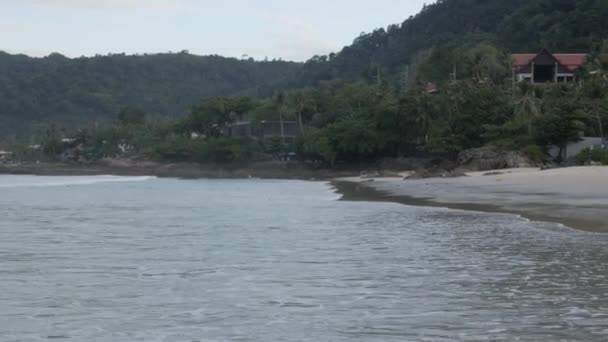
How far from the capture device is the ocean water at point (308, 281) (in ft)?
32.7

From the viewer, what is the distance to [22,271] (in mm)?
14664

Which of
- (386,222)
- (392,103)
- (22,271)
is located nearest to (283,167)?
(392,103)

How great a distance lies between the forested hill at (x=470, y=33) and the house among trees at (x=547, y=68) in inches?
230

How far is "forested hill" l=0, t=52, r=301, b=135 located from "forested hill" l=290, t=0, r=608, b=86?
1493cm

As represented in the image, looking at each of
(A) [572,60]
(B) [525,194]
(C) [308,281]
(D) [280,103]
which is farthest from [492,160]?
(D) [280,103]

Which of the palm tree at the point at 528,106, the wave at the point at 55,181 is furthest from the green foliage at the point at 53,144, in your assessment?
the palm tree at the point at 528,106

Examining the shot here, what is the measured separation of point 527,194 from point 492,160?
729 inches

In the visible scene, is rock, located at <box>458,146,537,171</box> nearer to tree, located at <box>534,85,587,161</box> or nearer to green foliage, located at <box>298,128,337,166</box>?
tree, located at <box>534,85,587,161</box>

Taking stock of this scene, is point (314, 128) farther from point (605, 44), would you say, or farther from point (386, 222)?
point (386, 222)

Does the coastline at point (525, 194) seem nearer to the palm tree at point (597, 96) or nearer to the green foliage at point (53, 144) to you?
the palm tree at point (597, 96)

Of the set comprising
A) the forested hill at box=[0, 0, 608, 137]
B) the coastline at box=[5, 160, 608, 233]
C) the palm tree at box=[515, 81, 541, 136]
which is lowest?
the coastline at box=[5, 160, 608, 233]

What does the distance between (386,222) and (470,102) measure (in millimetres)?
37967

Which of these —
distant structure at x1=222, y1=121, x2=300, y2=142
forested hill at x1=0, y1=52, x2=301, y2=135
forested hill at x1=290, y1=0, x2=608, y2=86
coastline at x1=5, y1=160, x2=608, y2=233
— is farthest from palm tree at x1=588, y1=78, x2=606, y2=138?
forested hill at x1=0, y1=52, x2=301, y2=135

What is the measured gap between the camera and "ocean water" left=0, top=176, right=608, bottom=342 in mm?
9977
